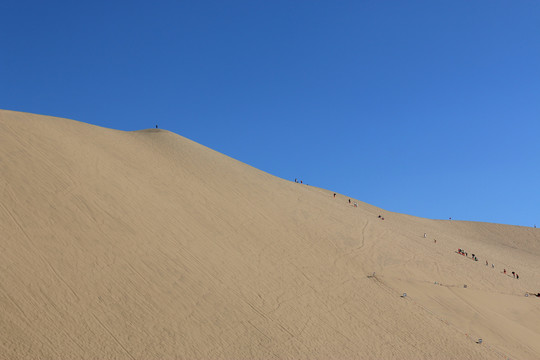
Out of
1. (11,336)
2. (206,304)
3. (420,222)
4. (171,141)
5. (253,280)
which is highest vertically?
(420,222)

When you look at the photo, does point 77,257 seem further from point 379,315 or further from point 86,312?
point 379,315

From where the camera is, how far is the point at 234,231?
24.8 m

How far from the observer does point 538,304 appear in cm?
2736

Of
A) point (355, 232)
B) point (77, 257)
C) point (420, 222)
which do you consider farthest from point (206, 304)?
point (420, 222)

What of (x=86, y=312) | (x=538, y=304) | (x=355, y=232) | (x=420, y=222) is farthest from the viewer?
(x=420, y=222)

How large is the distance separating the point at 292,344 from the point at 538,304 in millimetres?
18477

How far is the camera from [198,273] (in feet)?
63.8

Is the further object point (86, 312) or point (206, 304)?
point (206, 304)

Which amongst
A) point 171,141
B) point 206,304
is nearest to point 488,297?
point 206,304

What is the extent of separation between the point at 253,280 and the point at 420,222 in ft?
114

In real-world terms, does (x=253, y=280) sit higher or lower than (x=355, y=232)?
lower

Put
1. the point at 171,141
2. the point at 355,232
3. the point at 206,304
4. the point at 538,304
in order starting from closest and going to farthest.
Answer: the point at 206,304, the point at 538,304, the point at 355,232, the point at 171,141

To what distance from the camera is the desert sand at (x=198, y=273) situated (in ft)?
49.6

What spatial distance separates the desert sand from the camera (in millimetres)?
15117
